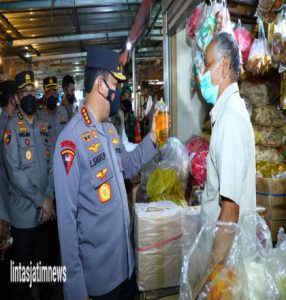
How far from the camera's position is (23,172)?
294cm

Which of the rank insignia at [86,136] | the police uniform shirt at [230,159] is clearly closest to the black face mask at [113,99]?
the rank insignia at [86,136]

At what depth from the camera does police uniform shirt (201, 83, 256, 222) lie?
1.40 meters

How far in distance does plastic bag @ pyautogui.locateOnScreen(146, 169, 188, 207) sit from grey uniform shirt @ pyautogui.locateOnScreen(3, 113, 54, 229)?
1.19 m

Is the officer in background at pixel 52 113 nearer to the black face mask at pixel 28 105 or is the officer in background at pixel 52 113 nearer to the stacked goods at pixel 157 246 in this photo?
the black face mask at pixel 28 105

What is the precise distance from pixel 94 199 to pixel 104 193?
2.8 inches

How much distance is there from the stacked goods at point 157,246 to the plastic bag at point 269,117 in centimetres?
144

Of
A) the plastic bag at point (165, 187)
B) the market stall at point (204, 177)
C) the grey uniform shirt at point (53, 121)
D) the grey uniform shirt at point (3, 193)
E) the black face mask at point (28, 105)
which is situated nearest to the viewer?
the market stall at point (204, 177)

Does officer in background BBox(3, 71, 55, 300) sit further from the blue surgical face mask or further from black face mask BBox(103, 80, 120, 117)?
the blue surgical face mask

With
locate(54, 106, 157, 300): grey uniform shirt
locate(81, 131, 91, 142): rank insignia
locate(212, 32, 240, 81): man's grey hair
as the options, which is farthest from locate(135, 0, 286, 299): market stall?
locate(212, 32, 240, 81): man's grey hair

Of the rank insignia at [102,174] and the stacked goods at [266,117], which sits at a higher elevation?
the stacked goods at [266,117]

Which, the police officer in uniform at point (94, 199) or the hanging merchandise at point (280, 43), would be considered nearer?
the police officer in uniform at point (94, 199)

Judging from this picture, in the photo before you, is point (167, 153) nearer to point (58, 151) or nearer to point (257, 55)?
point (257, 55)

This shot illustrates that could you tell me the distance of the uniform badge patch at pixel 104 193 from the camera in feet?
5.75

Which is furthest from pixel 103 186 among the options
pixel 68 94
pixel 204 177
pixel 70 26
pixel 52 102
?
pixel 70 26
